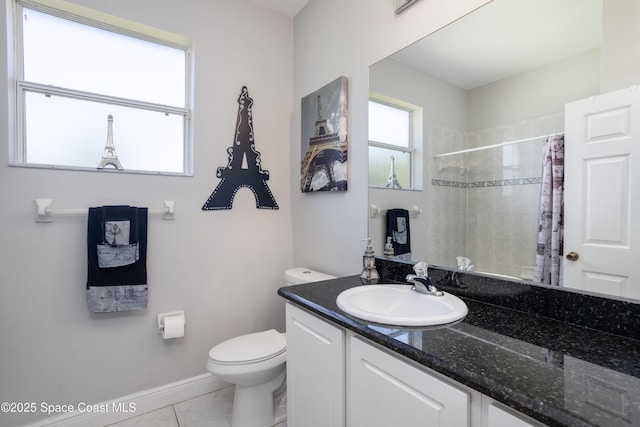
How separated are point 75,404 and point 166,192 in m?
1.26

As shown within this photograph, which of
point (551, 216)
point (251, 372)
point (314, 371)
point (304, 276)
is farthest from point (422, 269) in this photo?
point (251, 372)

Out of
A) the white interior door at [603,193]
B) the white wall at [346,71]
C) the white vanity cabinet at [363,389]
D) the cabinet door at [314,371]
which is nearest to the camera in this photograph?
the white vanity cabinet at [363,389]

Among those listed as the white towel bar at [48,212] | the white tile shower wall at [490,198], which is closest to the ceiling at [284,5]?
the white tile shower wall at [490,198]

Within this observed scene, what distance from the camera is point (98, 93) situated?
176 cm

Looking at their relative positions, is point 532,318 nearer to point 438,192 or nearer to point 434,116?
point 438,192

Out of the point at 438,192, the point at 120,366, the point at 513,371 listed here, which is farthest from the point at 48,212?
the point at 513,371

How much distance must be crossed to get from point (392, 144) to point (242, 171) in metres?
1.08

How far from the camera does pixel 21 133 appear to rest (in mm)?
1582

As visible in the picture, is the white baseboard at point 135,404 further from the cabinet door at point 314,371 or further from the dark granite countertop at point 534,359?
the dark granite countertop at point 534,359

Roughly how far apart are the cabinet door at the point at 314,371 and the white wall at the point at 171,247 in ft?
3.01

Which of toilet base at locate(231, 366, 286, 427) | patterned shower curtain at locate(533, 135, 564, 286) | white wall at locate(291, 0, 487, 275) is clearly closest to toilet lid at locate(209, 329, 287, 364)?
toilet base at locate(231, 366, 286, 427)

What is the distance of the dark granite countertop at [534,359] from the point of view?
536mm

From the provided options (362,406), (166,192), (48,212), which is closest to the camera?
(362,406)

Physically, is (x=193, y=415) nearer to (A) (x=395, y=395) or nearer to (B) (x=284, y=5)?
(A) (x=395, y=395)
